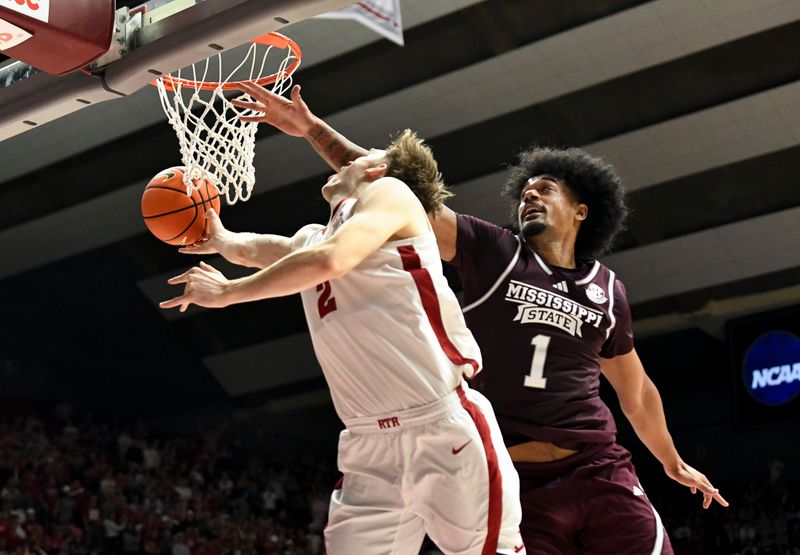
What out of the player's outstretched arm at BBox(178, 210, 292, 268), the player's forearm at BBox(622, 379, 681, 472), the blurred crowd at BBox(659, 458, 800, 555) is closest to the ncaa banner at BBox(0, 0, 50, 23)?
the player's outstretched arm at BBox(178, 210, 292, 268)

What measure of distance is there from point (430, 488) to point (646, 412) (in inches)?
69.3

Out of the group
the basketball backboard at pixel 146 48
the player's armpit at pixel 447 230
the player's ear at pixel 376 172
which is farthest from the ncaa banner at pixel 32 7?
the player's armpit at pixel 447 230

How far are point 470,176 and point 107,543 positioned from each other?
7.40 meters

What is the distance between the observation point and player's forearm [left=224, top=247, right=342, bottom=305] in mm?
3342

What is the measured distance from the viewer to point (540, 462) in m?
4.39

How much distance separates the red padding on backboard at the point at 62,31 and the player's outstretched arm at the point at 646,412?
2.53m

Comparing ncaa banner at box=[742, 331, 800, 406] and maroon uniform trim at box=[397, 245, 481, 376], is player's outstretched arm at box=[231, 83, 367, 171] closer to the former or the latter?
maroon uniform trim at box=[397, 245, 481, 376]

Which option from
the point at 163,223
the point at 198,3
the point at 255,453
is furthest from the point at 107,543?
the point at 198,3

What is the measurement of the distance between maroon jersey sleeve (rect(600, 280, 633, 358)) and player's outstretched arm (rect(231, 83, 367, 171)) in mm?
1297

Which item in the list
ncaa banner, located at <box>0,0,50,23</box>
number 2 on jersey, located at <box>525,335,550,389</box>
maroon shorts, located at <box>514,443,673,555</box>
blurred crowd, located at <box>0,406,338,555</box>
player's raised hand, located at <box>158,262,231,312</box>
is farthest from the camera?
blurred crowd, located at <box>0,406,338,555</box>

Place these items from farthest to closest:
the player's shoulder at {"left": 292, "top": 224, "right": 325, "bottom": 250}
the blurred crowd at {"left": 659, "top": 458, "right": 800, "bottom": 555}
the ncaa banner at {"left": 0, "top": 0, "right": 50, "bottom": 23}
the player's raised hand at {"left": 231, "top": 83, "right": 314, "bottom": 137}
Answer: the blurred crowd at {"left": 659, "top": 458, "right": 800, "bottom": 555}, the player's raised hand at {"left": 231, "top": 83, "right": 314, "bottom": 137}, the player's shoulder at {"left": 292, "top": 224, "right": 325, "bottom": 250}, the ncaa banner at {"left": 0, "top": 0, "right": 50, "bottom": 23}

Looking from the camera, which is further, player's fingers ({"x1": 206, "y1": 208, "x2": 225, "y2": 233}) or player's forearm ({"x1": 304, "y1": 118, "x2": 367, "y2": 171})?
player's fingers ({"x1": 206, "y1": 208, "x2": 225, "y2": 233})

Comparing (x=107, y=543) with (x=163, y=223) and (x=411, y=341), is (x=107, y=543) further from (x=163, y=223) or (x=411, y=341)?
(x=411, y=341)

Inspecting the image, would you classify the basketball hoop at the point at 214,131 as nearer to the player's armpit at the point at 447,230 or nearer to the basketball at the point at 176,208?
the basketball at the point at 176,208
